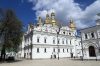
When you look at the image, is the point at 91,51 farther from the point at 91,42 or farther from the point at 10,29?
the point at 10,29

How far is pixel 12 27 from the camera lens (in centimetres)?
2705

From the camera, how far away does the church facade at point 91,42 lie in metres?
25.4

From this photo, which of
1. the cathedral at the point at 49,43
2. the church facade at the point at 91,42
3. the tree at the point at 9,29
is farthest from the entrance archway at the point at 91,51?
the tree at the point at 9,29

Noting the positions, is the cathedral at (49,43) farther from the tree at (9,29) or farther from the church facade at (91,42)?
the tree at (9,29)

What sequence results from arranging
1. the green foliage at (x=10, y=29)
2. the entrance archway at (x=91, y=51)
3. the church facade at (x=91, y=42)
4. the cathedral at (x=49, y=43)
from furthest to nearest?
the cathedral at (x=49, y=43)
the entrance archway at (x=91, y=51)
the green foliage at (x=10, y=29)
the church facade at (x=91, y=42)

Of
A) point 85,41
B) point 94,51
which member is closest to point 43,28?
point 85,41

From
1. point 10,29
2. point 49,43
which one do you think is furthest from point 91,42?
point 10,29

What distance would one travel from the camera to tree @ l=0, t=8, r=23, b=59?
25859mm

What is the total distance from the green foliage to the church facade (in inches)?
695

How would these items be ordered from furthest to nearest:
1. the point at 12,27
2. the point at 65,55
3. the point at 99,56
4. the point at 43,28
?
the point at 65,55 < the point at 43,28 < the point at 12,27 < the point at 99,56

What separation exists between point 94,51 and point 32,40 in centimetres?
2197

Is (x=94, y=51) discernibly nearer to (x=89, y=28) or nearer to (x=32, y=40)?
(x=89, y=28)

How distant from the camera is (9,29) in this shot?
2686 cm

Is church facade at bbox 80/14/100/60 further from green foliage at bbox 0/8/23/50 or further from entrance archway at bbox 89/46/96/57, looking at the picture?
green foliage at bbox 0/8/23/50
